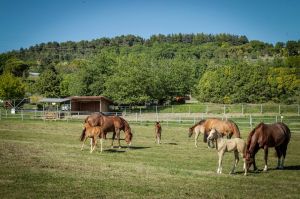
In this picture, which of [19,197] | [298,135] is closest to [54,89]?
[298,135]

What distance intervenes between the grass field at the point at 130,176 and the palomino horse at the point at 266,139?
0.76 m

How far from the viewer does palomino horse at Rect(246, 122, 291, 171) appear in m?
15.9

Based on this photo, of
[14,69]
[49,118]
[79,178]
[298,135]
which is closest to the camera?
[79,178]

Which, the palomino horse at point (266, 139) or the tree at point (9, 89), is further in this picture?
the tree at point (9, 89)

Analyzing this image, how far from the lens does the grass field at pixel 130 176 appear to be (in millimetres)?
11430

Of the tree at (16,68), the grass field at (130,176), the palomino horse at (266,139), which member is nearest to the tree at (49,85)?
the tree at (16,68)

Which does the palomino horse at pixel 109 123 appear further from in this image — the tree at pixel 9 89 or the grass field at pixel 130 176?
the tree at pixel 9 89

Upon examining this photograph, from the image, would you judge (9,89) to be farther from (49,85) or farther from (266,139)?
(266,139)

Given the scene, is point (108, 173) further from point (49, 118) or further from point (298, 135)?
point (49, 118)

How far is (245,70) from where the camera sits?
92.2m

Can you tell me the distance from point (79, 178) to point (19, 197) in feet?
9.37

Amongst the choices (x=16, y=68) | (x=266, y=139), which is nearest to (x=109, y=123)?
(x=266, y=139)

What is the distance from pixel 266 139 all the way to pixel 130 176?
20.3ft

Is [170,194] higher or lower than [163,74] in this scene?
lower
